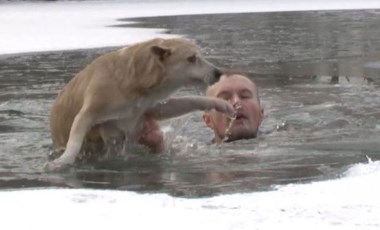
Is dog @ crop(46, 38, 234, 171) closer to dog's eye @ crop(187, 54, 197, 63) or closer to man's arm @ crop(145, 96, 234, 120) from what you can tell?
dog's eye @ crop(187, 54, 197, 63)

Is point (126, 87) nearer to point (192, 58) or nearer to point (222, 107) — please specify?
point (192, 58)

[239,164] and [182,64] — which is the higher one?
[182,64]

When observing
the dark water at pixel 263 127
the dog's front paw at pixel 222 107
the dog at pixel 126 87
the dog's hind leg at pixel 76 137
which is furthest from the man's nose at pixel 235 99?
the dog's hind leg at pixel 76 137

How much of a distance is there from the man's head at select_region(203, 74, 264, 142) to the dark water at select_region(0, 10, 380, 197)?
0.53 ft

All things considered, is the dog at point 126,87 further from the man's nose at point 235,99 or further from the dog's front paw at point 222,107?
the man's nose at point 235,99

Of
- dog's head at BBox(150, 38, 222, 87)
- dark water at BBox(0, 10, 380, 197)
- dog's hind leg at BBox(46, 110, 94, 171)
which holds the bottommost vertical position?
dark water at BBox(0, 10, 380, 197)

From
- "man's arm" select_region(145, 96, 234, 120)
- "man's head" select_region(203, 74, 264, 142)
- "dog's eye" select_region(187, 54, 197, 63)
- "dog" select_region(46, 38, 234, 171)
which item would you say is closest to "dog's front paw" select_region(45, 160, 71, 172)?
"dog" select_region(46, 38, 234, 171)

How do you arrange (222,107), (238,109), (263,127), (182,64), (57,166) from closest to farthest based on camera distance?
(57,166) → (182,64) → (222,107) → (238,109) → (263,127)

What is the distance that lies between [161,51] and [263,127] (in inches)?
96.4

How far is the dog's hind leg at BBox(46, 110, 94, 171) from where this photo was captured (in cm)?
618

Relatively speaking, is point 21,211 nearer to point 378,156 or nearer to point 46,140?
point 378,156

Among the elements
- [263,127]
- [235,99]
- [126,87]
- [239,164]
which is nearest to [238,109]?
[235,99]

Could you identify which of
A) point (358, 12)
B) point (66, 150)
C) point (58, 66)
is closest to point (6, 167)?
point (66, 150)

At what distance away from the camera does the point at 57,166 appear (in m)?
6.15
